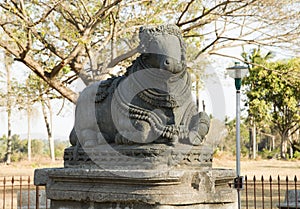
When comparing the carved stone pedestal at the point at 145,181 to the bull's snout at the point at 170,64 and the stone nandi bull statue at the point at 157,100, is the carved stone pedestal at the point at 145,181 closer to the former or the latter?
the stone nandi bull statue at the point at 157,100

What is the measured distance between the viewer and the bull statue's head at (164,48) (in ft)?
15.4

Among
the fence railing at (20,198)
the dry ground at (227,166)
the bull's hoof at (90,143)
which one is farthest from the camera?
the dry ground at (227,166)

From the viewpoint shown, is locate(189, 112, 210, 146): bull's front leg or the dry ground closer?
locate(189, 112, 210, 146): bull's front leg

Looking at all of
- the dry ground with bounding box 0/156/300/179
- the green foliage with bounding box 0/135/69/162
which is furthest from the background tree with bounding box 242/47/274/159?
the green foliage with bounding box 0/135/69/162

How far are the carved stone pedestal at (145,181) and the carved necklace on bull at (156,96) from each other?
174 millimetres

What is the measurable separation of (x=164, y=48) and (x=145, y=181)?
1.22 m

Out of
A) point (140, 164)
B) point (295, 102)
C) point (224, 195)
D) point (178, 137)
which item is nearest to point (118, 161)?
point (140, 164)

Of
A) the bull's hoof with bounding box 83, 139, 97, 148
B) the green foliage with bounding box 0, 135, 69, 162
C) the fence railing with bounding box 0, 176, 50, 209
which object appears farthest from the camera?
the green foliage with bounding box 0, 135, 69, 162

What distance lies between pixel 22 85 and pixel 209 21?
575 centimetres

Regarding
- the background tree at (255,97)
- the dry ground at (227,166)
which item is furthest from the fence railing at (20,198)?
the background tree at (255,97)

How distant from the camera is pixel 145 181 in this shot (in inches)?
174

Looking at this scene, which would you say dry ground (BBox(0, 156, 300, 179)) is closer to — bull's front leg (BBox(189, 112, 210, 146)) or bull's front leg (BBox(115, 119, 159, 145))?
bull's front leg (BBox(189, 112, 210, 146))

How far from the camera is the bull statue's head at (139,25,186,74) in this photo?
4.70 metres

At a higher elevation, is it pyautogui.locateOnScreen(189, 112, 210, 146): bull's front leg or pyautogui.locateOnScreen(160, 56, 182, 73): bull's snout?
pyautogui.locateOnScreen(160, 56, 182, 73): bull's snout
